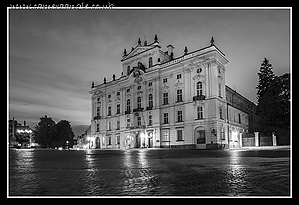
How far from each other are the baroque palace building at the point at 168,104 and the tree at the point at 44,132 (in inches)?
602

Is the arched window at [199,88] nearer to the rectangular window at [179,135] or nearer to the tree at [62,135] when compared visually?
the rectangular window at [179,135]

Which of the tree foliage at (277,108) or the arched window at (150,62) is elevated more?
the arched window at (150,62)

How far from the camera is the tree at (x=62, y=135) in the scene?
68.3m

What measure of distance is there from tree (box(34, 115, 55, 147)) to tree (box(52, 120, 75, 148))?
1049 mm

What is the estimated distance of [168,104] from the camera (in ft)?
151

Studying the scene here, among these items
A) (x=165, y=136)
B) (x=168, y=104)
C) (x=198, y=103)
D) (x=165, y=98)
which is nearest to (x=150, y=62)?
Answer: (x=165, y=98)

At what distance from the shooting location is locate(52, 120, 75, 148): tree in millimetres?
68312

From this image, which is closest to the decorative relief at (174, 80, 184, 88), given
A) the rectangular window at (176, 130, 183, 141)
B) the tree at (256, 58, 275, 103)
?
the rectangular window at (176, 130, 183, 141)

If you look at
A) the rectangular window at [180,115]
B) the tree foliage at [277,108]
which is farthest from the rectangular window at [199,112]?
the tree foliage at [277,108]

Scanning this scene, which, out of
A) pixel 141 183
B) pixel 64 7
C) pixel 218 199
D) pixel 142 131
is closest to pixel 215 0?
pixel 64 7

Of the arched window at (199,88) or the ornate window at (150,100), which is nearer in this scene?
the arched window at (199,88)

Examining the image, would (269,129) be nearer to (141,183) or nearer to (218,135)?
(218,135)

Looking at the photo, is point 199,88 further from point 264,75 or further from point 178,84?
point 264,75

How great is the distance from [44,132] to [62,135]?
4352 mm
